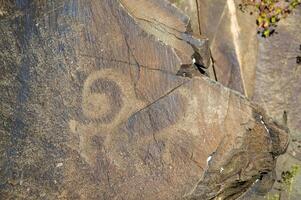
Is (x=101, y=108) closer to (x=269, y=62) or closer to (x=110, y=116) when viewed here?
(x=110, y=116)

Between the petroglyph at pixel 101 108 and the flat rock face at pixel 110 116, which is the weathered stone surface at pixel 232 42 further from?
the petroglyph at pixel 101 108

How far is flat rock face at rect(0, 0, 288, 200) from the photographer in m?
3.70

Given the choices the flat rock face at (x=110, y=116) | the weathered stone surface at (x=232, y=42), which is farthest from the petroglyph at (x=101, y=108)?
the weathered stone surface at (x=232, y=42)

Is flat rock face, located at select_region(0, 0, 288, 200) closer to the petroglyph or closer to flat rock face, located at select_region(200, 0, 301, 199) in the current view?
the petroglyph

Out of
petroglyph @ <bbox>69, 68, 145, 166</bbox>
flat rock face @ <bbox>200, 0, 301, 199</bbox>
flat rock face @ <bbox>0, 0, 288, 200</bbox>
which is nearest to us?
flat rock face @ <bbox>0, 0, 288, 200</bbox>

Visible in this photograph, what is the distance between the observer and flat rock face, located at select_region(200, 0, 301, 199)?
4602 millimetres

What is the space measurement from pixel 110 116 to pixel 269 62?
78.8 inches

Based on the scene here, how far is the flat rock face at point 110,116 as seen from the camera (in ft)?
12.1

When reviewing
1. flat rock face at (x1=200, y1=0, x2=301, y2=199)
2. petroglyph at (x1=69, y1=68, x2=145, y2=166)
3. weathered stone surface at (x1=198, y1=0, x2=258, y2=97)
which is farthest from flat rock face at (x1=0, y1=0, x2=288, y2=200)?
weathered stone surface at (x1=198, y1=0, x2=258, y2=97)

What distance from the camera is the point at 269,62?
469 centimetres

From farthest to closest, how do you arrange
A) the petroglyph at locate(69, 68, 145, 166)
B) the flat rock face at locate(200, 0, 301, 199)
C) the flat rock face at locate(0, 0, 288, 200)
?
the flat rock face at locate(200, 0, 301, 199) → the petroglyph at locate(69, 68, 145, 166) → the flat rock face at locate(0, 0, 288, 200)

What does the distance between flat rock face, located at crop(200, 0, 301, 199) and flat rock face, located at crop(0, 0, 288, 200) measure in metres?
0.67

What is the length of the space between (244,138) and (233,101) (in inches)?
13.8

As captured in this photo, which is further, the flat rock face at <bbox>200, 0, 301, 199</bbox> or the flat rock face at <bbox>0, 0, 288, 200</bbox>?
the flat rock face at <bbox>200, 0, 301, 199</bbox>
